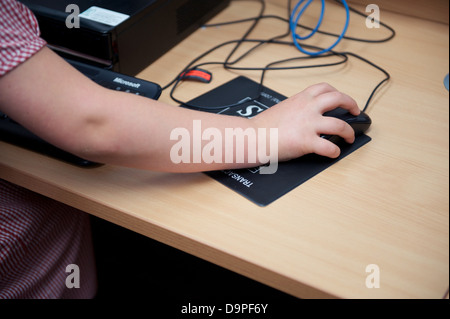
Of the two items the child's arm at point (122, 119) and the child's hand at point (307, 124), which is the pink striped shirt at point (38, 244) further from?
the child's hand at point (307, 124)

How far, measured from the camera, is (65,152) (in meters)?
0.63

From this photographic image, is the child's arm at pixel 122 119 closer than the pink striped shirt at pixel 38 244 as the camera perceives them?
Yes

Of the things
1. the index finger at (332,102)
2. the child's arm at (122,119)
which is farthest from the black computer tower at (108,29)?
the index finger at (332,102)

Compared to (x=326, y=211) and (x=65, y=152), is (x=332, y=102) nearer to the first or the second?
(x=326, y=211)

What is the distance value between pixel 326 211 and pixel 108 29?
0.43 meters

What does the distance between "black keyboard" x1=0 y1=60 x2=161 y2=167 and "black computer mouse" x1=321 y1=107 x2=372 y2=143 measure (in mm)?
253

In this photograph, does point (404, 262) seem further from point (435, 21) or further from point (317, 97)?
point (435, 21)

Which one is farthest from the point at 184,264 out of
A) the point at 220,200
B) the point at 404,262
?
the point at 404,262

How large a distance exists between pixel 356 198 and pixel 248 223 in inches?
5.7

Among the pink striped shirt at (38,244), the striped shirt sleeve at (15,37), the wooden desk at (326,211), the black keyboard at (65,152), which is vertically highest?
the striped shirt sleeve at (15,37)

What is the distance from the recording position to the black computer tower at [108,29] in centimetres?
73

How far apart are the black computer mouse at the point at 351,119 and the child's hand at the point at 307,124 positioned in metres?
0.01
